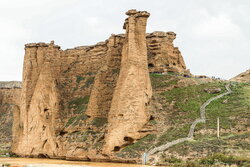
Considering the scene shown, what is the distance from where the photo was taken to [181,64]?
72.0 metres

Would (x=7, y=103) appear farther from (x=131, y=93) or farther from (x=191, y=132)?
(x=191, y=132)

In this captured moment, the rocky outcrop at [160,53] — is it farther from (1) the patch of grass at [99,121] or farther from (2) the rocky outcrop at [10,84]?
(2) the rocky outcrop at [10,84]

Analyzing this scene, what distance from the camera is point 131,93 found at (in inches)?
2088

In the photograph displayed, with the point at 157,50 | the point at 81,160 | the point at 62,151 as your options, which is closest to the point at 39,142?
the point at 62,151

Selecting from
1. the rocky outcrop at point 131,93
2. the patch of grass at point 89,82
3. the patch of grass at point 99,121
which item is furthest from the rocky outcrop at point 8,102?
the rocky outcrop at point 131,93

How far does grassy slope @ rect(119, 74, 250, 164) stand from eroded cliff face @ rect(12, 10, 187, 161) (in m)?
2.21

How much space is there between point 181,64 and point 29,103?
25.0 meters

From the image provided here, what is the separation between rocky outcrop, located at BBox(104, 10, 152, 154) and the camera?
5125cm

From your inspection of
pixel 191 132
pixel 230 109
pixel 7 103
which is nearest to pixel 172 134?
pixel 191 132

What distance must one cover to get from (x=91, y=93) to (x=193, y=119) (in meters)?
18.1

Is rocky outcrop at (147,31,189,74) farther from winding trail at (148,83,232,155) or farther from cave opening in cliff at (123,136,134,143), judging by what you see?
cave opening in cliff at (123,136,134,143)

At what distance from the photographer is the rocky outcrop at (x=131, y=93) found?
5125 centimetres

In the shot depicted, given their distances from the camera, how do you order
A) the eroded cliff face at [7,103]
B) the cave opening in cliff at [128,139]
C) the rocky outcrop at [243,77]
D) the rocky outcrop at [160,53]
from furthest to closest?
the eroded cliff face at [7,103] < the rocky outcrop at [243,77] < the rocky outcrop at [160,53] < the cave opening in cliff at [128,139]

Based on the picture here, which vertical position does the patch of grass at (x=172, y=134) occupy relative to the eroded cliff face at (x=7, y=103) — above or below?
below
